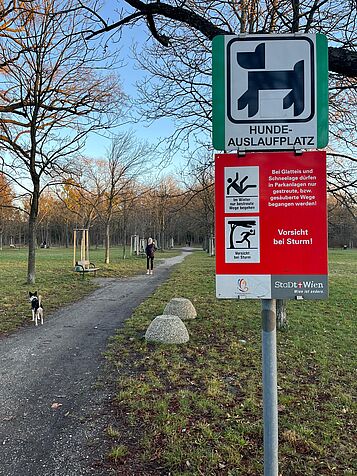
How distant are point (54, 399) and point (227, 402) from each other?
2.00 m

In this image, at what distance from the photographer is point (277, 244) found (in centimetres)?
197

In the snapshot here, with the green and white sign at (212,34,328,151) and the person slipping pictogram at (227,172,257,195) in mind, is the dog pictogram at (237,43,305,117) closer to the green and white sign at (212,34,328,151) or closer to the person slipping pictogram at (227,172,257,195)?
the green and white sign at (212,34,328,151)

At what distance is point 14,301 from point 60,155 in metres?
7.08

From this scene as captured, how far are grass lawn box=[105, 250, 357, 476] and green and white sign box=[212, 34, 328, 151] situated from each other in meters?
2.61

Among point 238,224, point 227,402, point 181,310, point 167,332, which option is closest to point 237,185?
point 238,224

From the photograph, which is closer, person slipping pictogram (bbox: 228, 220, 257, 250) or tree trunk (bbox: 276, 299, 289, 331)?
person slipping pictogram (bbox: 228, 220, 257, 250)

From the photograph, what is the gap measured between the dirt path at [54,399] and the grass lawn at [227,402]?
260 mm

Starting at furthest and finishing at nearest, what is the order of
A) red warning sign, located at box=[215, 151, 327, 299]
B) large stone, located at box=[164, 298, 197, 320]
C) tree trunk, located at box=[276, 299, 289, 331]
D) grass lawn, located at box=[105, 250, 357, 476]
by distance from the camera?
large stone, located at box=[164, 298, 197, 320]
tree trunk, located at box=[276, 299, 289, 331]
grass lawn, located at box=[105, 250, 357, 476]
red warning sign, located at box=[215, 151, 327, 299]

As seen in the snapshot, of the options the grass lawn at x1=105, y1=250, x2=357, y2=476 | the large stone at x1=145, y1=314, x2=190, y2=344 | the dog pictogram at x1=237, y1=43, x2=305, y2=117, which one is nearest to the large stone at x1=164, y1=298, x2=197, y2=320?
the grass lawn at x1=105, y1=250, x2=357, y2=476

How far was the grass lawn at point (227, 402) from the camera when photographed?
3.32 metres

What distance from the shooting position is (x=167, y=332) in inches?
275

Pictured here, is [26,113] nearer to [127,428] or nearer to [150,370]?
[150,370]

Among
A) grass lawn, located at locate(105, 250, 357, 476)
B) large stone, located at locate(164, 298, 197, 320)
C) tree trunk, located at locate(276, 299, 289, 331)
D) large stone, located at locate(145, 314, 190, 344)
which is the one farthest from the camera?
large stone, located at locate(164, 298, 197, 320)

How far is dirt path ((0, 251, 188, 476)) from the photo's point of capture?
333cm
